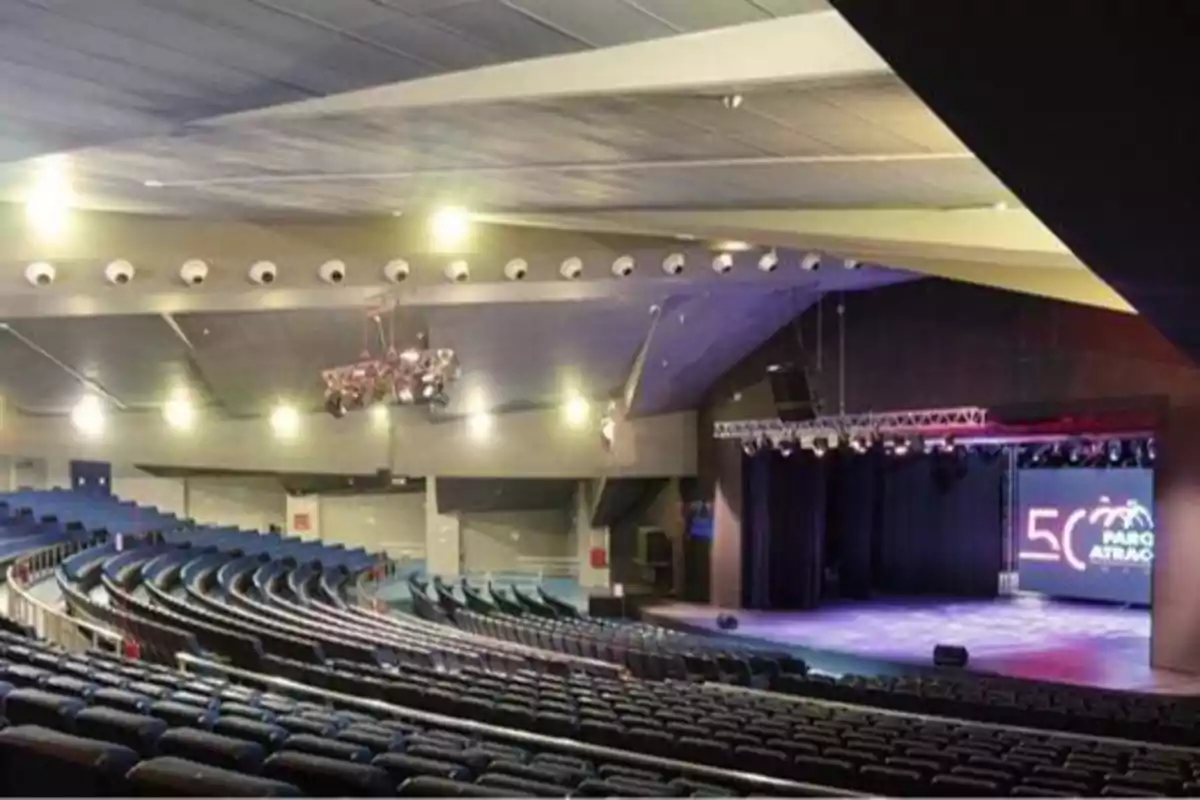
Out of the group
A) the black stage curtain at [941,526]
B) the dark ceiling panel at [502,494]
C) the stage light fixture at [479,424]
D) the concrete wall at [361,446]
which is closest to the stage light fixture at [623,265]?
the concrete wall at [361,446]

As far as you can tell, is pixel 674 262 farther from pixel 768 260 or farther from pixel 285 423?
pixel 285 423

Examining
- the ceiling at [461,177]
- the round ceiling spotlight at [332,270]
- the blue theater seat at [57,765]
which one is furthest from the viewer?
the round ceiling spotlight at [332,270]

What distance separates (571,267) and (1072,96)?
33.6 ft

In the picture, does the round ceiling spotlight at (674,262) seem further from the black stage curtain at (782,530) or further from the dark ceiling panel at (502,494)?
the dark ceiling panel at (502,494)

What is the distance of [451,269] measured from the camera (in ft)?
44.8

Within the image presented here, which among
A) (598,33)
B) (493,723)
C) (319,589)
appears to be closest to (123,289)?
(319,589)

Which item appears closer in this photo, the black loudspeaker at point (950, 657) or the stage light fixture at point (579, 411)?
the black loudspeaker at point (950, 657)

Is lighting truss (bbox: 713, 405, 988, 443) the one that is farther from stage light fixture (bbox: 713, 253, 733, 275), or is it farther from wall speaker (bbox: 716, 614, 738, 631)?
stage light fixture (bbox: 713, 253, 733, 275)

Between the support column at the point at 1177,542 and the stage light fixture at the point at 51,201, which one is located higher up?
the stage light fixture at the point at 51,201

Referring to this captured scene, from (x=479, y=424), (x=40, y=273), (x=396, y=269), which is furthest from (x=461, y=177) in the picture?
(x=479, y=424)

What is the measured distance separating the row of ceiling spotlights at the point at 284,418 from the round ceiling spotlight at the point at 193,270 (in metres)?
8.23

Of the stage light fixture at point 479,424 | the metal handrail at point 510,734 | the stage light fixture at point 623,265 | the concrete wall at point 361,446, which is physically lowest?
the metal handrail at point 510,734

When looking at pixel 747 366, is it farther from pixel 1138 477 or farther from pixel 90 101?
pixel 90 101

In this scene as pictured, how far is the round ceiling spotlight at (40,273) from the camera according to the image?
11891 mm
